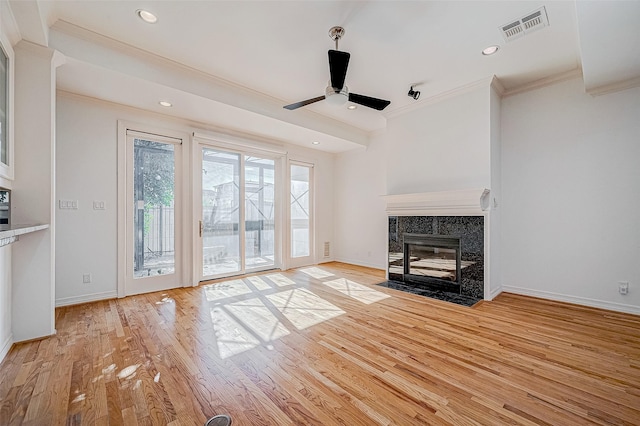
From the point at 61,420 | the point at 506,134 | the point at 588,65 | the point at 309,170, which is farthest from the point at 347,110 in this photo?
the point at 61,420

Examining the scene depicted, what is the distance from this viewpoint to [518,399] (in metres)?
1.71

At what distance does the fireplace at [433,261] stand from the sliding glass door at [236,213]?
265cm

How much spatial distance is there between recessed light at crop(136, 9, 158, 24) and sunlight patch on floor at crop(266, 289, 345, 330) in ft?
10.5

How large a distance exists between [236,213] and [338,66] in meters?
3.25

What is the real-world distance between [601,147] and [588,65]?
1085 mm

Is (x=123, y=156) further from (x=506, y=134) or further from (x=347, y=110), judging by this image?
(x=506, y=134)

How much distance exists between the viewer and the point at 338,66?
261 cm

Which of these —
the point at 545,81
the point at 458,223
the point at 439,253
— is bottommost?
the point at 439,253

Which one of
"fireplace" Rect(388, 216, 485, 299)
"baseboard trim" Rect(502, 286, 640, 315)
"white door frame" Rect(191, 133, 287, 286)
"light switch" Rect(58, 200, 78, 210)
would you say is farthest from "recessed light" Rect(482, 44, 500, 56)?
"light switch" Rect(58, 200, 78, 210)

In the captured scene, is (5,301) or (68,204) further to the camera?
(68,204)

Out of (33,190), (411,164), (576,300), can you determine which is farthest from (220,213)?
(576,300)

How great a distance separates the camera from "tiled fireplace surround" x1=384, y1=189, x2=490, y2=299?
145 inches

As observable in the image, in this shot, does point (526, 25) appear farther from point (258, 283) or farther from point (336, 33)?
point (258, 283)

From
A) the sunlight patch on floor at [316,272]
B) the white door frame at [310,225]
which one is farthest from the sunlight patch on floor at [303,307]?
the white door frame at [310,225]
